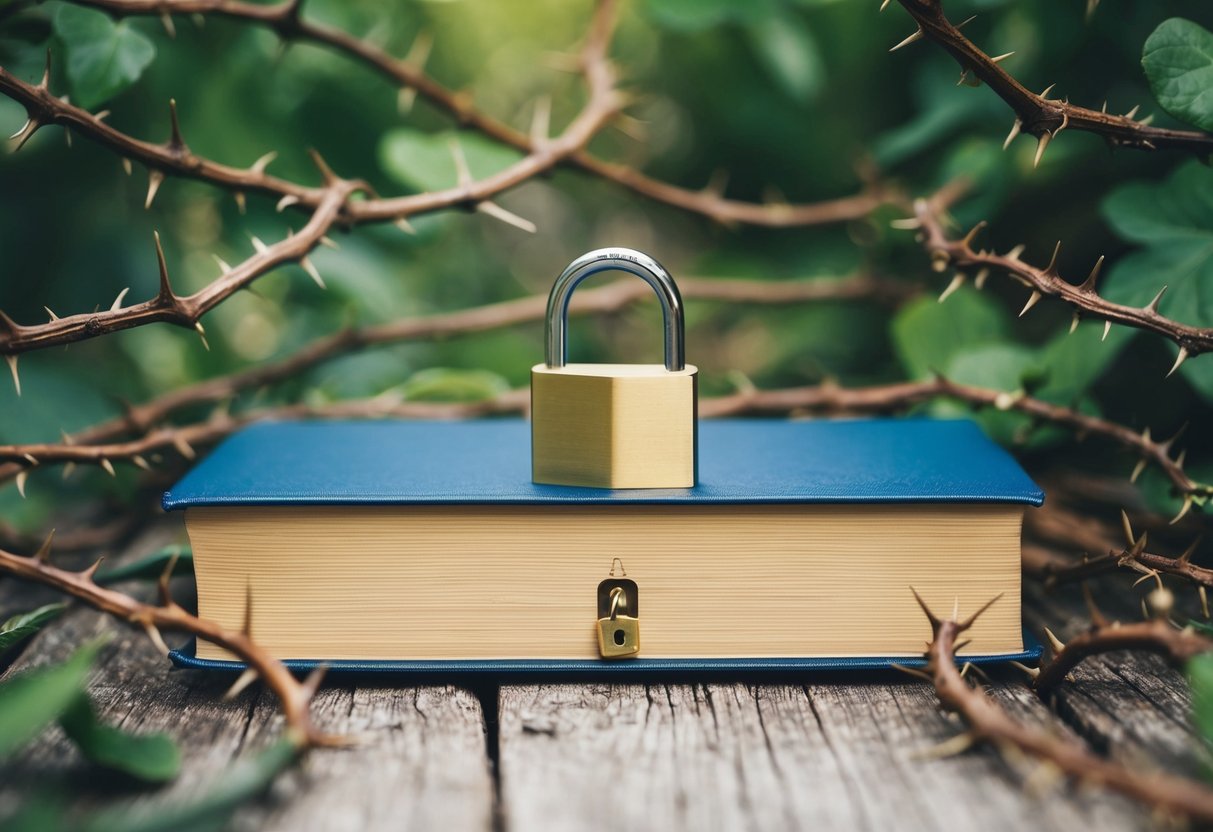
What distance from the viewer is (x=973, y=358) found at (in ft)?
3.59

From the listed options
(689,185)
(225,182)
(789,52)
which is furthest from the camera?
(689,185)

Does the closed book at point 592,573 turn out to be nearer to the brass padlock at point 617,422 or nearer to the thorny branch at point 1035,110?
the brass padlock at point 617,422

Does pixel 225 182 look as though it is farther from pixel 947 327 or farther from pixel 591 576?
pixel 947 327

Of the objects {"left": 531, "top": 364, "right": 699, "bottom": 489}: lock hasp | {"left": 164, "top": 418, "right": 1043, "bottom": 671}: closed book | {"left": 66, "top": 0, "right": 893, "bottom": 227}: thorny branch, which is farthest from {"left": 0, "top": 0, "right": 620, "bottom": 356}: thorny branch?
{"left": 531, "top": 364, "right": 699, "bottom": 489}: lock hasp

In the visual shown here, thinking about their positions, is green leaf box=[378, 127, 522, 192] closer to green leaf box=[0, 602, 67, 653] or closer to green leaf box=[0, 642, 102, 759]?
green leaf box=[0, 602, 67, 653]

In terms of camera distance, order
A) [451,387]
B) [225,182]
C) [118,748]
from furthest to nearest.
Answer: [451,387] → [225,182] → [118,748]

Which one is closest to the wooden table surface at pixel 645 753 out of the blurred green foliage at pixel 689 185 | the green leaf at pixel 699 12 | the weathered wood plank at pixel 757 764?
the weathered wood plank at pixel 757 764

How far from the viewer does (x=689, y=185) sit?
1.82 metres

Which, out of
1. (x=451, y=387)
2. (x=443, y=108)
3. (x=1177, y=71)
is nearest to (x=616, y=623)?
(x=451, y=387)

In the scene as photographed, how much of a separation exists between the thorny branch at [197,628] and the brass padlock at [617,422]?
25cm

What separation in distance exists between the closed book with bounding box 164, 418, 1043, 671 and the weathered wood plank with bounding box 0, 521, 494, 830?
0.04 metres

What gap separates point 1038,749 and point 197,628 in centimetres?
54

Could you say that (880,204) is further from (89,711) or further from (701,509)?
(89,711)

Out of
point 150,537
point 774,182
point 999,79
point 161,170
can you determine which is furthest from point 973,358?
point 150,537
